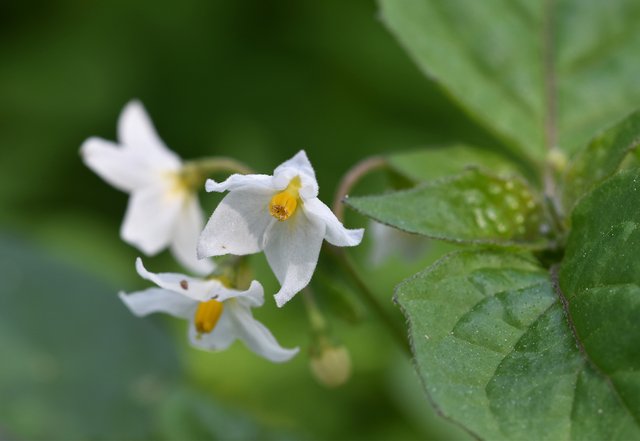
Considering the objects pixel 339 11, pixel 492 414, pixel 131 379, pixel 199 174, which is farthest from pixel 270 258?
pixel 339 11

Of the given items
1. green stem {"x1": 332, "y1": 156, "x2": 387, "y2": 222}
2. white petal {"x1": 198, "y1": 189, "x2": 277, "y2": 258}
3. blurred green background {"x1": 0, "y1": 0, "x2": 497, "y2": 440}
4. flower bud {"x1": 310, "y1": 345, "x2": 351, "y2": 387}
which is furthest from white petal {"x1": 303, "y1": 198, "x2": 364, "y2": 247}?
blurred green background {"x1": 0, "y1": 0, "x2": 497, "y2": 440}

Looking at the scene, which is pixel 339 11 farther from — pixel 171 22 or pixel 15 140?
pixel 15 140

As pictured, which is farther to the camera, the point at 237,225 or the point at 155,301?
the point at 155,301

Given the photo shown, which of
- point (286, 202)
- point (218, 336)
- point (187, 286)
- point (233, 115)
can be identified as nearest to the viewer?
point (286, 202)

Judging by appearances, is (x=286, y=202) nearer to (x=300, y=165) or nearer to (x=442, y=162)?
(x=300, y=165)

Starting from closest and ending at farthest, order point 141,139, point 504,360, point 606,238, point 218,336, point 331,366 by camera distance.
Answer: point 504,360
point 606,238
point 218,336
point 331,366
point 141,139

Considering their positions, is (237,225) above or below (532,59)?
above

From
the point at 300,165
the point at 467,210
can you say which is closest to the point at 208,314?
the point at 300,165
